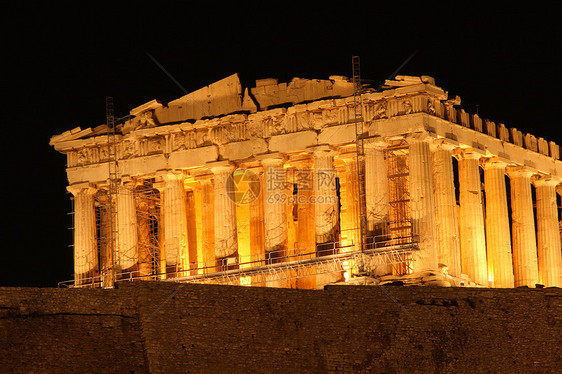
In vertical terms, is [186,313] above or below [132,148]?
below

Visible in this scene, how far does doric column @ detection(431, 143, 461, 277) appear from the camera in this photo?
63281 mm

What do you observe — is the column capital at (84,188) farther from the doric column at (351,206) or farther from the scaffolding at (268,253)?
the doric column at (351,206)

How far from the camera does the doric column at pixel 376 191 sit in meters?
63.8

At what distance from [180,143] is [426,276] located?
617 inches

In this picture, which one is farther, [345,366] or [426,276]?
[426,276]

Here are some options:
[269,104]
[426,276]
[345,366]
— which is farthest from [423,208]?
[345,366]

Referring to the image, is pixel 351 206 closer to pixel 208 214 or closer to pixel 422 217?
pixel 422 217

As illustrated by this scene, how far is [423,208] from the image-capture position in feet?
206

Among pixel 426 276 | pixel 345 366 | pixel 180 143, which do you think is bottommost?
pixel 345 366

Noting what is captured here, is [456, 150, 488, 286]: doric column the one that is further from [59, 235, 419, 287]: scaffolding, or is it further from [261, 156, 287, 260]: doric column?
[261, 156, 287, 260]: doric column

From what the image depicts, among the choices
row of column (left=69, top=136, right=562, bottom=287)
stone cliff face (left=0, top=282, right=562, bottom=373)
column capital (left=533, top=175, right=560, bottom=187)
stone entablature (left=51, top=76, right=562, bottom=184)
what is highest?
stone entablature (left=51, top=76, right=562, bottom=184)

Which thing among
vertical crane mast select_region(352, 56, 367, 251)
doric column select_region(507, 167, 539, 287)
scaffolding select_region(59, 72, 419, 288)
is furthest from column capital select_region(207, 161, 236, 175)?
doric column select_region(507, 167, 539, 287)

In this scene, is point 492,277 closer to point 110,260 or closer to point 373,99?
point 373,99

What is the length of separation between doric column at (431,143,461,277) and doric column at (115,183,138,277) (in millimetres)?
16125
